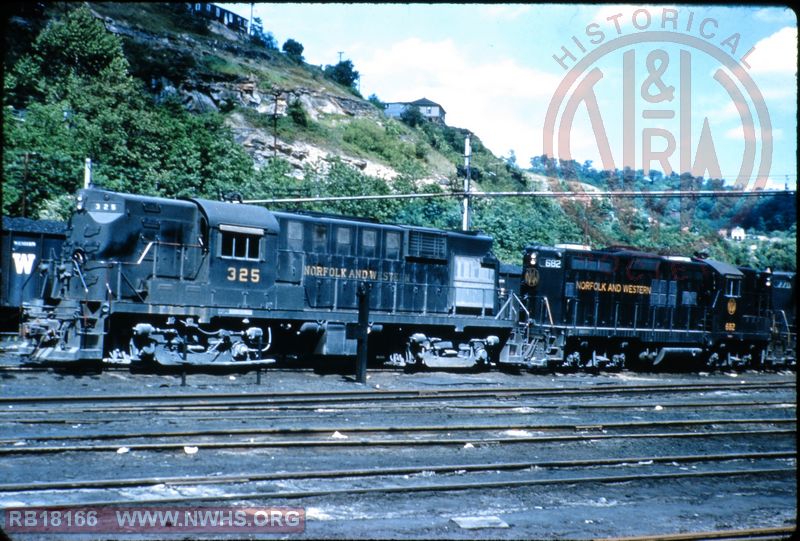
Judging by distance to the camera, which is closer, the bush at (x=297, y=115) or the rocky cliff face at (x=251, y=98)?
the rocky cliff face at (x=251, y=98)

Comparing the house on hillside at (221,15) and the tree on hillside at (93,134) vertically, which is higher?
the house on hillside at (221,15)

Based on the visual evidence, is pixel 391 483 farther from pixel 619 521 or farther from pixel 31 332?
pixel 31 332

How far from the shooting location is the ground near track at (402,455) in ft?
23.1

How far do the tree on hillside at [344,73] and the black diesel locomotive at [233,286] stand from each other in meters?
82.1

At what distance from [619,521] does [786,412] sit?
1057 cm

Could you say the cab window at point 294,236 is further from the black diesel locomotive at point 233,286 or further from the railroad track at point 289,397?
the railroad track at point 289,397

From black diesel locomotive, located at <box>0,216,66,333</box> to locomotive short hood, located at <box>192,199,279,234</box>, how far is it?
21.4 ft

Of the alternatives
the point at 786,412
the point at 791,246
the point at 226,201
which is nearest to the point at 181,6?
the point at 791,246

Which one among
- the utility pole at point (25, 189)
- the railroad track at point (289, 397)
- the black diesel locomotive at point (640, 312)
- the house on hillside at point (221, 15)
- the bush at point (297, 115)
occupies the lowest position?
the railroad track at point (289, 397)

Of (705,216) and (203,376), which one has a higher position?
(705,216)

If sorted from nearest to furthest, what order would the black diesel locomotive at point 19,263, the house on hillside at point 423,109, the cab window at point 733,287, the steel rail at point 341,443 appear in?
the steel rail at point 341,443, the black diesel locomotive at point 19,263, the cab window at point 733,287, the house on hillside at point 423,109

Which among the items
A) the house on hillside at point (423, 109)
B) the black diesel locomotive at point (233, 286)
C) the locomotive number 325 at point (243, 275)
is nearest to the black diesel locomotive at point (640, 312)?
the black diesel locomotive at point (233, 286)

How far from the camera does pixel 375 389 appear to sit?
51.1 ft

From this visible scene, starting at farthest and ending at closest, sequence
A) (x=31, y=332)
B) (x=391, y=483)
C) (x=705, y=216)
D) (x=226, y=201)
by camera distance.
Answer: (x=705, y=216) < (x=226, y=201) < (x=31, y=332) < (x=391, y=483)
